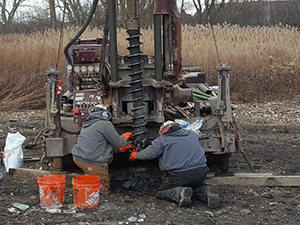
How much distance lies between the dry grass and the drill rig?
24.6 ft

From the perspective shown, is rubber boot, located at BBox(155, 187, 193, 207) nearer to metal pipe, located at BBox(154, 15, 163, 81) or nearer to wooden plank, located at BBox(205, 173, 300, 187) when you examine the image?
wooden plank, located at BBox(205, 173, 300, 187)

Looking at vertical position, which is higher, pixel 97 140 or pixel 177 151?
pixel 97 140

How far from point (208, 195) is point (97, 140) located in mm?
1432

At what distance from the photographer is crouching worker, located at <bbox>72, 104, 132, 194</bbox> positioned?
6316 mm

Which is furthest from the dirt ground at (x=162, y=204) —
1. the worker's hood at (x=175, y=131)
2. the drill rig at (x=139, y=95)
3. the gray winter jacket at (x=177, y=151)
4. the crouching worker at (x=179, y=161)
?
the worker's hood at (x=175, y=131)

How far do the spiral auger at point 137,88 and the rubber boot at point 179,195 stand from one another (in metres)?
0.77

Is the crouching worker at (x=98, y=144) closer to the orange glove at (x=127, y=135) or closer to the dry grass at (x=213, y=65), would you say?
the orange glove at (x=127, y=135)

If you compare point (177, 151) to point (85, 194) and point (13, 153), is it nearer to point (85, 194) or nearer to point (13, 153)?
point (85, 194)

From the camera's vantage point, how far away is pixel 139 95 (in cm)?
664

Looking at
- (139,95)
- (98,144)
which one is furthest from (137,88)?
(98,144)

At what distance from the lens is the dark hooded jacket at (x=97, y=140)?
6.32 m

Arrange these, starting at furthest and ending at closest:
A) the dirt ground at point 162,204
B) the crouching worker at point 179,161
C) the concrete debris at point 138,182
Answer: the concrete debris at point 138,182
the crouching worker at point 179,161
the dirt ground at point 162,204

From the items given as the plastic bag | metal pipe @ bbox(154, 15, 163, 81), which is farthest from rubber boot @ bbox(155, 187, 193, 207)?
the plastic bag

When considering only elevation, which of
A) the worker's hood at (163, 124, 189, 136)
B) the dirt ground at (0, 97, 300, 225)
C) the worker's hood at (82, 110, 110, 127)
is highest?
the worker's hood at (82, 110, 110, 127)
